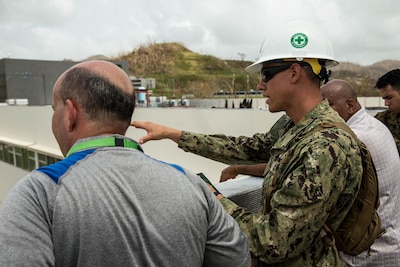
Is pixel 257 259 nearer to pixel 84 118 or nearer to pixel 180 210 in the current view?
pixel 180 210

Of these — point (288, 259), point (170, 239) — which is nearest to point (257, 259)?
point (288, 259)

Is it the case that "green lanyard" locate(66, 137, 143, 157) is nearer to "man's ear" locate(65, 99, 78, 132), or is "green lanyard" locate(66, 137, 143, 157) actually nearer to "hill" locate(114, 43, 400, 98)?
"man's ear" locate(65, 99, 78, 132)

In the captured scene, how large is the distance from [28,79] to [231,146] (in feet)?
78.5

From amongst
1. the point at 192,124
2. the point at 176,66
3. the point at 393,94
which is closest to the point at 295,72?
the point at 393,94

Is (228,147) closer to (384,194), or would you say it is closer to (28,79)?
(384,194)

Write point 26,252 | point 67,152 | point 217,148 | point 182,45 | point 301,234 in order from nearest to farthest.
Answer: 1. point 26,252
2. point 67,152
3. point 301,234
4. point 217,148
5. point 182,45

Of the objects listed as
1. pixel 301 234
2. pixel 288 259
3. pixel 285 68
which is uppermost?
pixel 285 68

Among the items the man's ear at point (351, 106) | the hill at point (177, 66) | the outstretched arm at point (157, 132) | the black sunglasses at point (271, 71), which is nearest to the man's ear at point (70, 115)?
the black sunglasses at point (271, 71)

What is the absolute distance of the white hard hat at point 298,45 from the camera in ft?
5.82

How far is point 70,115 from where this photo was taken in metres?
1.14

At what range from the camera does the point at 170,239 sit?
1061 millimetres

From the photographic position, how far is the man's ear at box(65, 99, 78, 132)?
1134mm

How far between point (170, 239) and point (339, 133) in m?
0.80

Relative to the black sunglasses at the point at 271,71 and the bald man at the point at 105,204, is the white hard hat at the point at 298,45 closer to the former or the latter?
the black sunglasses at the point at 271,71
